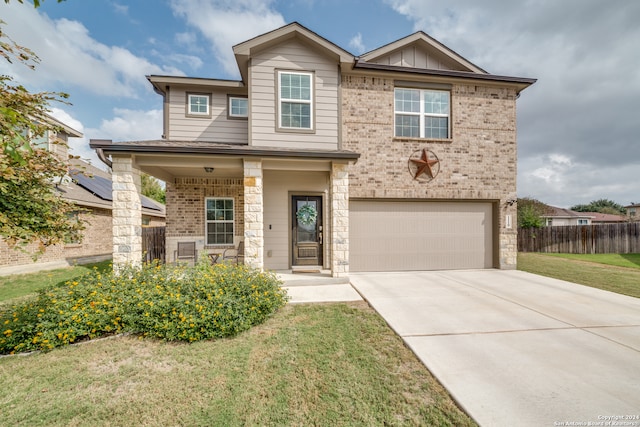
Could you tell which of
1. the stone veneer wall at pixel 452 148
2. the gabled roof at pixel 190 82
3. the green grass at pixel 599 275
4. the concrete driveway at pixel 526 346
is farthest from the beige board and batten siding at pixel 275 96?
the green grass at pixel 599 275

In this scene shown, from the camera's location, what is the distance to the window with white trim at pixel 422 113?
27.1 ft

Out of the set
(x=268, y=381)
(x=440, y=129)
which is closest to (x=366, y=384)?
(x=268, y=381)

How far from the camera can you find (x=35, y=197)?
3518 millimetres

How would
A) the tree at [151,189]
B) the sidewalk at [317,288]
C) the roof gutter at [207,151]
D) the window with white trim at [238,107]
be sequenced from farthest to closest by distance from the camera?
the tree at [151,189] → the window with white trim at [238,107] → the roof gutter at [207,151] → the sidewalk at [317,288]

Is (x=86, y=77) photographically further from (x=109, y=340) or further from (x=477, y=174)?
(x=477, y=174)

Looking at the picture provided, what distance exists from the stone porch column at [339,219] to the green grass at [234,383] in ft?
9.71

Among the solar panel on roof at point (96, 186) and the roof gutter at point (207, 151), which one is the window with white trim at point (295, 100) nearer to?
the roof gutter at point (207, 151)

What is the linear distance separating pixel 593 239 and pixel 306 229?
51.7ft

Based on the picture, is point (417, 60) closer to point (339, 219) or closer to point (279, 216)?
point (339, 219)

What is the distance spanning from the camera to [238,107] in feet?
29.2

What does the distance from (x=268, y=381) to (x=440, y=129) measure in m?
8.54

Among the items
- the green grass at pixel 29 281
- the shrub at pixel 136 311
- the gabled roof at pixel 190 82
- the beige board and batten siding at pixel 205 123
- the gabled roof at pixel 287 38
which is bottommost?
the green grass at pixel 29 281

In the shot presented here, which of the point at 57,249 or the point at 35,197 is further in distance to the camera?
the point at 57,249

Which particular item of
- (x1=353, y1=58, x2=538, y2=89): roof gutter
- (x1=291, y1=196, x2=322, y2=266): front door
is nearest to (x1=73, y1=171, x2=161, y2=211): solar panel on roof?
(x1=291, y1=196, x2=322, y2=266): front door
